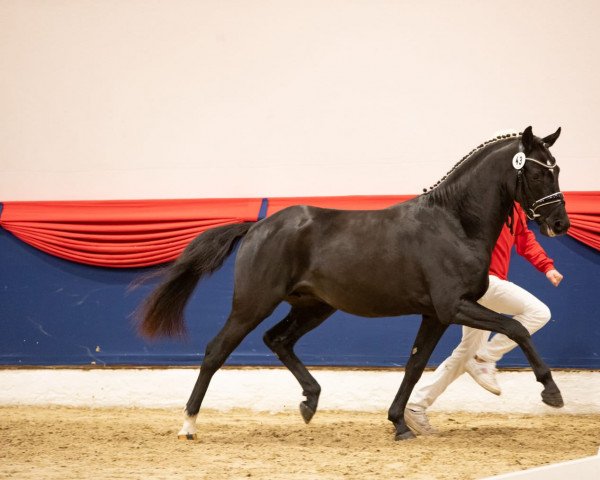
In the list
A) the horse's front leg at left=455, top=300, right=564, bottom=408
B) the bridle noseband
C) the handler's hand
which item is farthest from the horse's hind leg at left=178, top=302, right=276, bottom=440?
the handler's hand

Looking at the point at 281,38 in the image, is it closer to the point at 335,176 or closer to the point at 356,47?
the point at 356,47

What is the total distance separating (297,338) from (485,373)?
3.89 feet

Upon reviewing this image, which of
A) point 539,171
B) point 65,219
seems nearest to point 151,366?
point 65,219

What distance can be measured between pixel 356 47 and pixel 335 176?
1.04 metres

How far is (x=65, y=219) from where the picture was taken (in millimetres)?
6488

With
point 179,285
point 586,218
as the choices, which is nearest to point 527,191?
point 586,218

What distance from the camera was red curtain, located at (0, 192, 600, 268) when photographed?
6223 millimetres

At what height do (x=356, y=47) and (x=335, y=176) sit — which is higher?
(x=356, y=47)

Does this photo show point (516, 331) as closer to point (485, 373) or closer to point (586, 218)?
point (485, 373)

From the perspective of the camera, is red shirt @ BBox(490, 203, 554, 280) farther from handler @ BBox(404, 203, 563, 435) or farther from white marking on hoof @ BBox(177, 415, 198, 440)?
white marking on hoof @ BBox(177, 415, 198, 440)

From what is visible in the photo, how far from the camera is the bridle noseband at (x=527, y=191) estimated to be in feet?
14.0

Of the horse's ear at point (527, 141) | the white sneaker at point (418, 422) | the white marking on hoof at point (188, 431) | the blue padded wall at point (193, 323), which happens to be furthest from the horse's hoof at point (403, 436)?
the horse's ear at point (527, 141)

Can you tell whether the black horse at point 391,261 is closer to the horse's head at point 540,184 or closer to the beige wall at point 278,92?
the horse's head at point 540,184

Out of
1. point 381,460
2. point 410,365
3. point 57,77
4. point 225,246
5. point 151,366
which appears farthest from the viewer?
point 57,77
